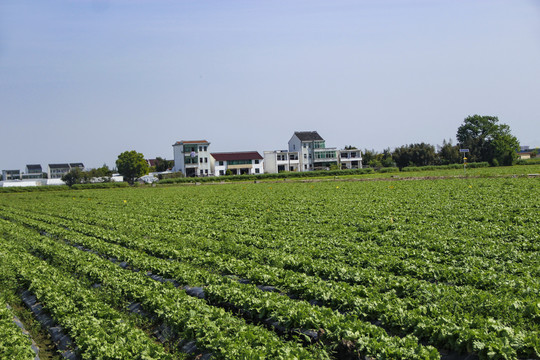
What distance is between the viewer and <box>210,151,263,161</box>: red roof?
108m

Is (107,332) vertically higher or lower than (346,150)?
lower

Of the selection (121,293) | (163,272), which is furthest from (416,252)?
(121,293)

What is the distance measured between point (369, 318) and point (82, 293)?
6.45m

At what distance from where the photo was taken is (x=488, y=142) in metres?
97.9

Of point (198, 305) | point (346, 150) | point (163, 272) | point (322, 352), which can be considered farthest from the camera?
point (346, 150)

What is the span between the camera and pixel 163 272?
11.3m

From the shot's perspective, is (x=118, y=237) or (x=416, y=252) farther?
(x=118, y=237)

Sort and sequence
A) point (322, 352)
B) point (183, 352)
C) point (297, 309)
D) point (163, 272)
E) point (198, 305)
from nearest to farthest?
1. point (322, 352)
2. point (183, 352)
3. point (297, 309)
4. point (198, 305)
5. point (163, 272)

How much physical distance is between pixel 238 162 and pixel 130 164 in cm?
2848

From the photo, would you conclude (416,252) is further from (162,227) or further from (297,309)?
(162,227)

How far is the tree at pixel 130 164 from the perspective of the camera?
108125mm

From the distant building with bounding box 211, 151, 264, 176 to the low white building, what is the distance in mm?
2134

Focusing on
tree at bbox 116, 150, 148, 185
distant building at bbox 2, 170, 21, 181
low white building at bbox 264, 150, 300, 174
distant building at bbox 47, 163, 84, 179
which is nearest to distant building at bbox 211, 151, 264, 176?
low white building at bbox 264, 150, 300, 174

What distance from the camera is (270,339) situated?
6688mm
